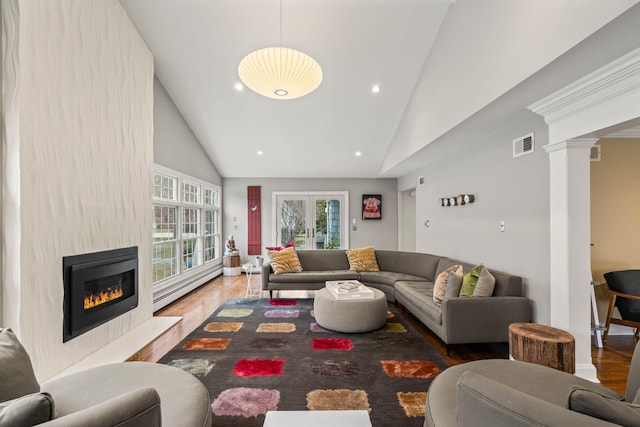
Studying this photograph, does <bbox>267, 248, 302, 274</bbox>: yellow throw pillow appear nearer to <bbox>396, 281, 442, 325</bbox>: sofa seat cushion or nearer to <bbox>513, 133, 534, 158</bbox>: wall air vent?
<bbox>396, 281, 442, 325</bbox>: sofa seat cushion

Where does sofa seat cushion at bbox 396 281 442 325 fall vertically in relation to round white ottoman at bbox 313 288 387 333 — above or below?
above

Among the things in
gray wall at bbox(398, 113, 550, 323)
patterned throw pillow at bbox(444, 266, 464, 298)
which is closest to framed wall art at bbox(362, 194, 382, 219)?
gray wall at bbox(398, 113, 550, 323)

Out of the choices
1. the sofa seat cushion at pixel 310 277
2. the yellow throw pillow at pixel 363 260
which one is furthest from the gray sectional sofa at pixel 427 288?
the yellow throw pillow at pixel 363 260

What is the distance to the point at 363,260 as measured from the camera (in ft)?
17.4

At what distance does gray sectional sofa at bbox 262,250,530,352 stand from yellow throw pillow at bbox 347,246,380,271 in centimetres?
14

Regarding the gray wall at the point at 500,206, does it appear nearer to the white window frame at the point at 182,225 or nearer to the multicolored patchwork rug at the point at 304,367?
the multicolored patchwork rug at the point at 304,367

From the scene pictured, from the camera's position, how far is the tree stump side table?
2083 mm

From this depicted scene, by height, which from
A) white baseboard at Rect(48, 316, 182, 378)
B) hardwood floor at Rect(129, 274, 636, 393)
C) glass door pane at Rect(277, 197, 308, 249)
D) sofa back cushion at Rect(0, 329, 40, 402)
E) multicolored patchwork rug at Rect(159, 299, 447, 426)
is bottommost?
hardwood floor at Rect(129, 274, 636, 393)

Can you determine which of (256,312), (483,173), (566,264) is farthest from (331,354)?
(483,173)

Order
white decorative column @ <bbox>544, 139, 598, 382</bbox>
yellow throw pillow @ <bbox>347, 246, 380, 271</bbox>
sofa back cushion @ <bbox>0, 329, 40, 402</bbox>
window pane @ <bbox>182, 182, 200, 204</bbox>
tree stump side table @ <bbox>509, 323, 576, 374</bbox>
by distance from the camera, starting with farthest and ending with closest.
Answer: window pane @ <bbox>182, 182, 200, 204</bbox> → yellow throw pillow @ <bbox>347, 246, 380, 271</bbox> → white decorative column @ <bbox>544, 139, 598, 382</bbox> → tree stump side table @ <bbox>509, 323, 576, 374</bbox> → sofa back cushion @ <bbox>0, 329, 40, 402</bbox>

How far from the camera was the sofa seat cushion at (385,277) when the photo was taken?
185 inches

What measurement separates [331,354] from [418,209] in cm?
398

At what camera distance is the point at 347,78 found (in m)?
4.46

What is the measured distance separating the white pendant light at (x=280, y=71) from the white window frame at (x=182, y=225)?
2567mm
